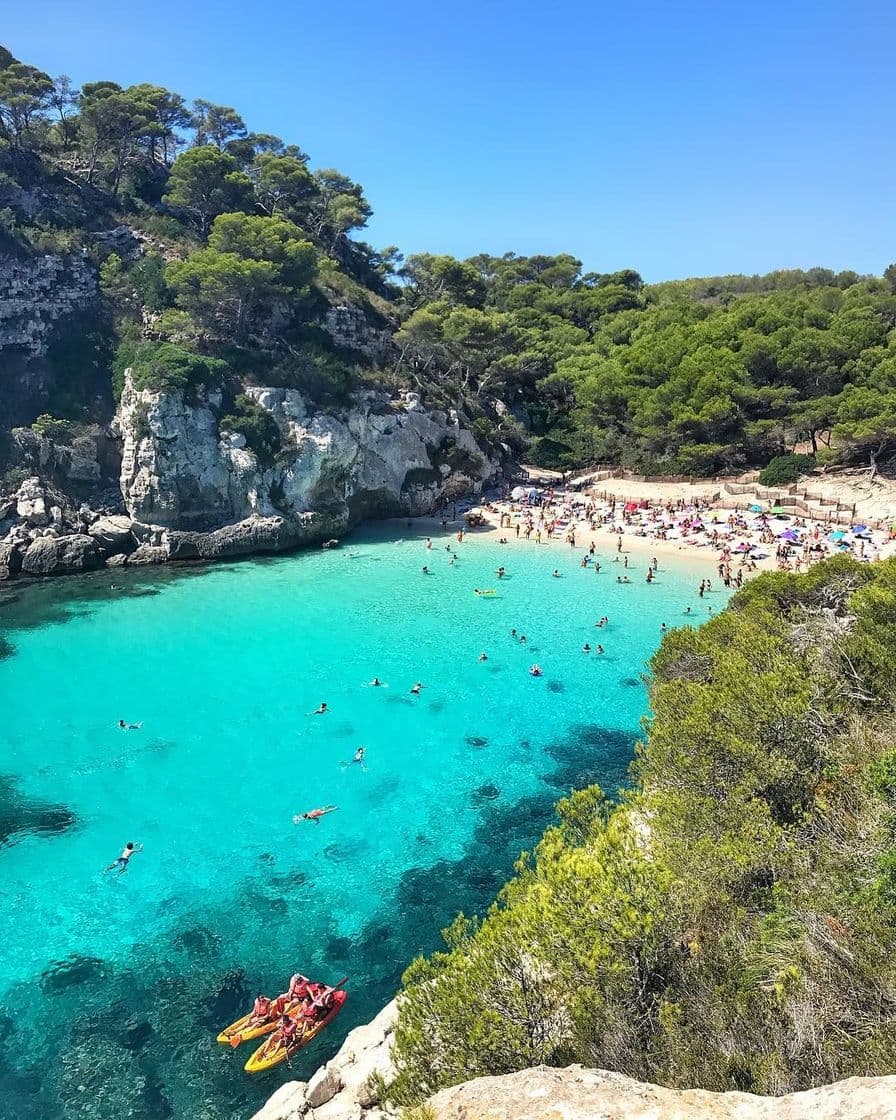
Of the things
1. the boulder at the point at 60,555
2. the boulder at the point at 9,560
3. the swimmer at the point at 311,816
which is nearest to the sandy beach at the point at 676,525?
the boulder at the point at 60,555

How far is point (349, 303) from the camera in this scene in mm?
46562

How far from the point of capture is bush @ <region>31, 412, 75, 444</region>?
37.1 m

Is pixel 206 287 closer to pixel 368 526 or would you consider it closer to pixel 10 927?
pixel 368 526

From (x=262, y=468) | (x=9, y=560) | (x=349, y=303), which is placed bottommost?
(x=9, y=560)

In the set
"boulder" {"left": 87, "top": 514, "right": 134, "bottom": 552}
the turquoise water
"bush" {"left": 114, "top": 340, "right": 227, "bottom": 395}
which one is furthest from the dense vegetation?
the turquoise water

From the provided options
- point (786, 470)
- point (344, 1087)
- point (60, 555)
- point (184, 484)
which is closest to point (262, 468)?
point (184, 484)

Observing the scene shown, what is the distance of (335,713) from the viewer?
21.8 meters

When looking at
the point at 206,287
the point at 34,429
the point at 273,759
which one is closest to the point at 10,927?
the point at 273,759

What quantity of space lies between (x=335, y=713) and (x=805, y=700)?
1457cm

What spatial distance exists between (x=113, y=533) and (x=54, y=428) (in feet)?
24.0

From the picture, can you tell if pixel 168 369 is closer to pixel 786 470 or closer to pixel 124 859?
pixel 124 859

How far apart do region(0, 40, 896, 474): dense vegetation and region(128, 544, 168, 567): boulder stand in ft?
30.8

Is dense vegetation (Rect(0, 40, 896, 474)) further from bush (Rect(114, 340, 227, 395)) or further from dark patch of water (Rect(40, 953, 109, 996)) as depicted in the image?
dark patch of water (Rect(40, 953, 109, 996))

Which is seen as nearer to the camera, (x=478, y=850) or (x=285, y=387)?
(x=478, y=850)
